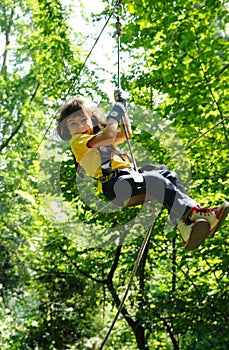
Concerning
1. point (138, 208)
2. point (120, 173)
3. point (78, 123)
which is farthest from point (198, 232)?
point (138, 208)

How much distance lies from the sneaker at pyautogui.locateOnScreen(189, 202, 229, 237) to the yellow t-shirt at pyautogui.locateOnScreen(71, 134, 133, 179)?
44 centimetres

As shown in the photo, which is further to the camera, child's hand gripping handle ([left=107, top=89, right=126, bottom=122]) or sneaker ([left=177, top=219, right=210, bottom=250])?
child's hand gripping handle ([left=107, top=89, right=126, bottom=122])

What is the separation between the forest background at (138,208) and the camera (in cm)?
432

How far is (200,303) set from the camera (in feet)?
15.9

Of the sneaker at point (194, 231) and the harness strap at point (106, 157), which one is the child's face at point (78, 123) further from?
the sneaker at point (194, 231)

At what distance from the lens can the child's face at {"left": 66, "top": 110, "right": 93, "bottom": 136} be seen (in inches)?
107

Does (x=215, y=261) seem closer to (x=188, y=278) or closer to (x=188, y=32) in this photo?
(x=188, y=278)

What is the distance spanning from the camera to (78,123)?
272cm

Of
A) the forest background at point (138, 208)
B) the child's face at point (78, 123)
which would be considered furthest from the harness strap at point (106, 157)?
the forest background at point (138, 208)

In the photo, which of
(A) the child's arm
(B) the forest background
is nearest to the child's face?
(A) the child's arm

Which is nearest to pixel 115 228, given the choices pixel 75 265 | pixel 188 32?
pixel 75 265

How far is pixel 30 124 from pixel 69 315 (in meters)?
3.76

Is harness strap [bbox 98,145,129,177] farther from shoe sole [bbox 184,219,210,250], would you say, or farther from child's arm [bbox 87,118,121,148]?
shoe sole [bbox 184,219,210,250]

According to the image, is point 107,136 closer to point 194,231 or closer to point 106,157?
point 106,157
